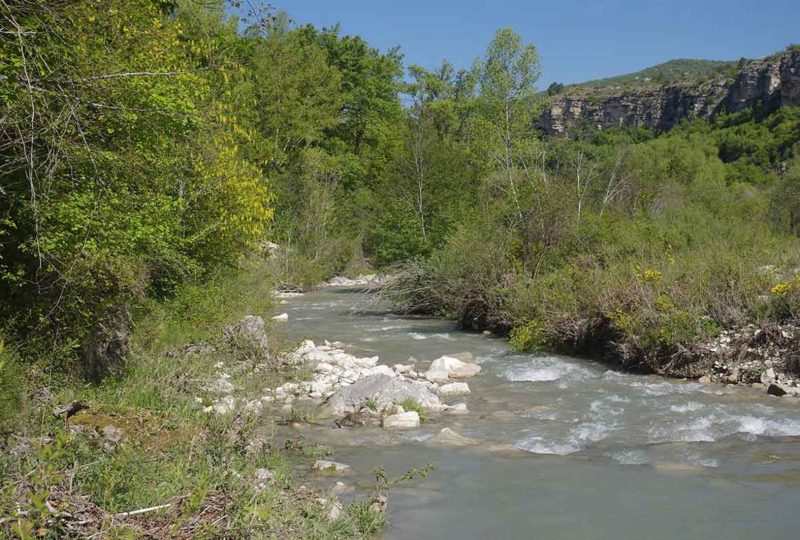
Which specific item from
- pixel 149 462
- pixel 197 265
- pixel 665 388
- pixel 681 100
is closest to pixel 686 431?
pixel 665 388

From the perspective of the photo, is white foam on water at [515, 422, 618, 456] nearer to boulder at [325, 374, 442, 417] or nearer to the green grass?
Result: the green grass

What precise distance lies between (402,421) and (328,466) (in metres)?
2.09

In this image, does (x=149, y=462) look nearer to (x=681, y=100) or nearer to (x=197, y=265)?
(x=197, y=265)

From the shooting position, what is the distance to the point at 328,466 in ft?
24.1

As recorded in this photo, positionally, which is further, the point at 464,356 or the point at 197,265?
the point at 464,356

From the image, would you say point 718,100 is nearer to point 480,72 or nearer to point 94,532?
point 480,72

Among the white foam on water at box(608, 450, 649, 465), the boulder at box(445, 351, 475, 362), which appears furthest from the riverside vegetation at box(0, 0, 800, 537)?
the white foam on water at box(608, 450, 649, 465)

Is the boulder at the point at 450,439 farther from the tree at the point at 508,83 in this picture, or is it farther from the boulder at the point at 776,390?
the tree at the point at 508,83

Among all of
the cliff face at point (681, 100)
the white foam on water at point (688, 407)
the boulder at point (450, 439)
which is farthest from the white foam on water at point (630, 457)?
the cliff face at point (681, 100)

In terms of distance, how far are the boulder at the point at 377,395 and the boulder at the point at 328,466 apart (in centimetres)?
219

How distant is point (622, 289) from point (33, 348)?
9911mm

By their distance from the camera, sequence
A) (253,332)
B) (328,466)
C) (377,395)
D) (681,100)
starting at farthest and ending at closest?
(681,100) < (253,332) < (377,395) < (328,466)

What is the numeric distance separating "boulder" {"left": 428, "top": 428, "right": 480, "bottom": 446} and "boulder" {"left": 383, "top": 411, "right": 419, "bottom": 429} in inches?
20.6

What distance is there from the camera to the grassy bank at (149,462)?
151 inches
